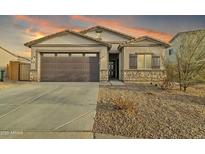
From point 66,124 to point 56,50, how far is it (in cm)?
1252

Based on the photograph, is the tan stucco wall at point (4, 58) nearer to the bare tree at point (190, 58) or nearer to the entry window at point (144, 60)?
the entry window at point (144, 60)

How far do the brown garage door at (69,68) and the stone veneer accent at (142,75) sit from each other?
2.61 m

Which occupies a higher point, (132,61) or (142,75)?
(132,61)

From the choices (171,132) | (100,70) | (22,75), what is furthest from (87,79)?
(171,132)

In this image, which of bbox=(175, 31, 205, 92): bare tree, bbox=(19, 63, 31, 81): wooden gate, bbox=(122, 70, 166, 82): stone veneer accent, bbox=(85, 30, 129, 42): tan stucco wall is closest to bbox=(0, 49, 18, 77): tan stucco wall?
bbox=(19, 63, 31, 81): wooden gate

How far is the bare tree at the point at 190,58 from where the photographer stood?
1125 centimetres

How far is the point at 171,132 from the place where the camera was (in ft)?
16.5

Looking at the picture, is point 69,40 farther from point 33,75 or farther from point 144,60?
point 144,60

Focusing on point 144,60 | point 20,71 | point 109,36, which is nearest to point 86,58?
point 144,60

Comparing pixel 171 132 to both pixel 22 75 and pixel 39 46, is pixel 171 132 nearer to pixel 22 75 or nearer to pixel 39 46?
pixel 39 46

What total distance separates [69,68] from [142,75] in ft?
20.7

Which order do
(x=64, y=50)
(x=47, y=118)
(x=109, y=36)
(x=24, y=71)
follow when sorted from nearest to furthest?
(x=47, y=118), (x=64, y=50), (x=24, y=71), (x=109, y=36)

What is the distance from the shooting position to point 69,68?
17.0 meters

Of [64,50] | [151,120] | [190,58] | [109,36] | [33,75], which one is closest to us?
[151,120]
